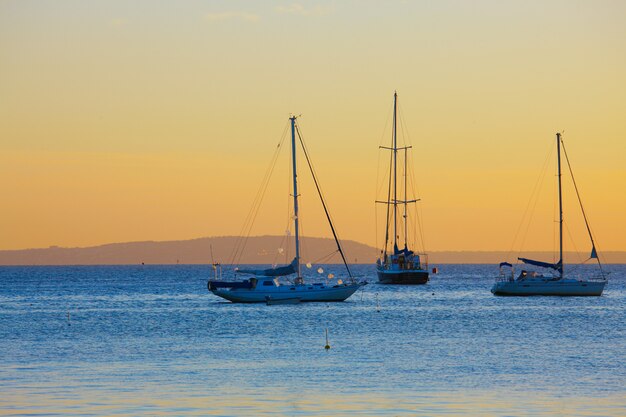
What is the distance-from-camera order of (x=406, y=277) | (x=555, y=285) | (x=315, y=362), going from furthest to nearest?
(x=406, y=277), (x=555, y=285), (x=315, y=362)

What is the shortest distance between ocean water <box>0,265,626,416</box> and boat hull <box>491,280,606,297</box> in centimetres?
1337

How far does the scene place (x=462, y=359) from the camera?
52.7 meters

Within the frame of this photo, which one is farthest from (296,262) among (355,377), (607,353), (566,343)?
(355,377)

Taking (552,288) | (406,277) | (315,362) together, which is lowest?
(315,362)

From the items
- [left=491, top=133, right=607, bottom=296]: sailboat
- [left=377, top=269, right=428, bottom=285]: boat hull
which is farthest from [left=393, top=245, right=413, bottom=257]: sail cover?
[left=491, top=133, right=607, bottom=296]: sailboat

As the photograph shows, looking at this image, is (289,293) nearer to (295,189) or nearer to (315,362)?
(295,189)

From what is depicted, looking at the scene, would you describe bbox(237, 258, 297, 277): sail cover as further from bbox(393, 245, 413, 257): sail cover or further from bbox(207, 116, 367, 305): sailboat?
bbox(393, 245, 413, 257): sail cover

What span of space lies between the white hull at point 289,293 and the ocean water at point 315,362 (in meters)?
1.97

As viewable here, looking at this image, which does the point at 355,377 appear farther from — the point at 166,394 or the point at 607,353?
the point at 607,353

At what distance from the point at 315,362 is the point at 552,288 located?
198ft

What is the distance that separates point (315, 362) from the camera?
51.1 meters

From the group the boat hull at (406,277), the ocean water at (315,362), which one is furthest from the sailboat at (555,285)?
the boat hull at (406,277)

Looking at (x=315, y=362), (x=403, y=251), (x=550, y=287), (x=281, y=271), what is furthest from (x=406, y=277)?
(x=315, y=362)

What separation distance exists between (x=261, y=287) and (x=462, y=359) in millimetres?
46118
